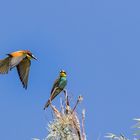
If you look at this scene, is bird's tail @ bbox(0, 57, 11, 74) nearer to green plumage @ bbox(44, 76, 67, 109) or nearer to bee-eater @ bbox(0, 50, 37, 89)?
bee-eater @ bbox(0, 50, 37, 89)

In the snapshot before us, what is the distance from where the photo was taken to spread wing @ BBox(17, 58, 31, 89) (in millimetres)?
10210

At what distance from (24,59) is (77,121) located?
14.7 feet

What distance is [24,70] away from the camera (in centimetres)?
1052

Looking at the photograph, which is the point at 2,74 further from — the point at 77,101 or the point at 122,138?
the point at 122,138

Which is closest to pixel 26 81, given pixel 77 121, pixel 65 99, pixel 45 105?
pixel 45 105

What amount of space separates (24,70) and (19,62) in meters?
0.15

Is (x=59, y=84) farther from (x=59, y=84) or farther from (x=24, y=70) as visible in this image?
(x=24, y=70)

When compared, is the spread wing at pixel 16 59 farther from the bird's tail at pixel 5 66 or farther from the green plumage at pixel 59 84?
the green plumage at pixel 59 84

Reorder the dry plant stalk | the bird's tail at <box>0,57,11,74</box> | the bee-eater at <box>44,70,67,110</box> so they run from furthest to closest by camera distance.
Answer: the bird's tail at <box>0,57,11,74</box>, the bee-eater at <box>44,70,67,110</box>, the dry plant stalk

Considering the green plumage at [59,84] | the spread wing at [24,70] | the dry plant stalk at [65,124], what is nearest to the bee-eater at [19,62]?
the spread wing at [24,70]

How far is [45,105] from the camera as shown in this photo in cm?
794

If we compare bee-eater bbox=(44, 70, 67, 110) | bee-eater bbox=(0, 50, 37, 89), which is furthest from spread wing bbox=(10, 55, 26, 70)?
bee-eater bbox=(44, 70, 67, 110)

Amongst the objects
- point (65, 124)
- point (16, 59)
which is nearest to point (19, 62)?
point (16, 59)

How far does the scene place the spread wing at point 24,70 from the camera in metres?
10.2
